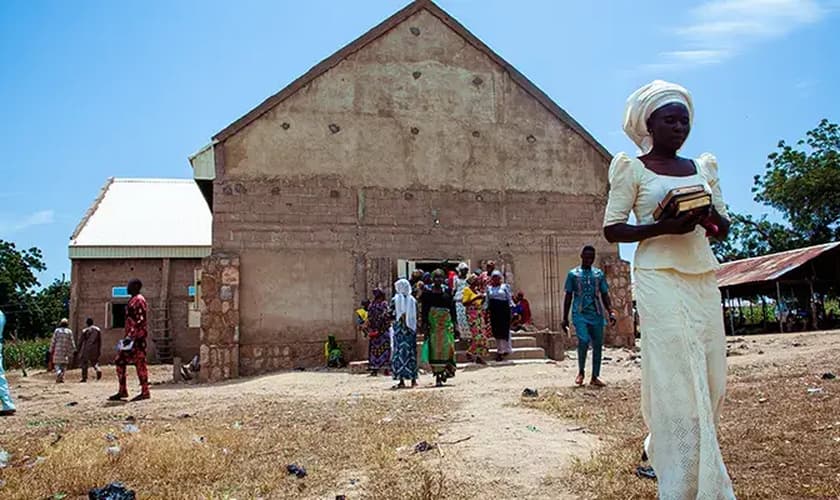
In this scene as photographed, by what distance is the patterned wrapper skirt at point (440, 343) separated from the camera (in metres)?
10.5

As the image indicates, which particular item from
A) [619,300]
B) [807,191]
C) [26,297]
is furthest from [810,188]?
[26,297]

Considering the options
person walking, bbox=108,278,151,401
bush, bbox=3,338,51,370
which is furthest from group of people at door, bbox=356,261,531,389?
bush, bbox=3,338,51,370

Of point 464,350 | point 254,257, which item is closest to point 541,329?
point 464,350

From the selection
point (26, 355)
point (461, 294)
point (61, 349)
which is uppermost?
point (461, 294)

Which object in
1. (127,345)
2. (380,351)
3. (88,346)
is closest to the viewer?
(127,345)

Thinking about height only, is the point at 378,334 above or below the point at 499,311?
below

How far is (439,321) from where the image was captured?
10.6 m

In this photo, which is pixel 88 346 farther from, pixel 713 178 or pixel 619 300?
pixel 713 178

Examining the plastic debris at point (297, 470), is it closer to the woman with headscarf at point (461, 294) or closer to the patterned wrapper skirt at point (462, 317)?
the woman with headscarf at point (461, 294)

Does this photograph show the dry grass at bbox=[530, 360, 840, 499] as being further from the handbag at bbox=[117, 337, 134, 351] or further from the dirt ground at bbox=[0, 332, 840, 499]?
the handbag at bbox=[117, 337, 134, 351]

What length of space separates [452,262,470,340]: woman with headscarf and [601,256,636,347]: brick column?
426 cm

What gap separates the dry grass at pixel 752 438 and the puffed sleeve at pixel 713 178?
1586 millimetres

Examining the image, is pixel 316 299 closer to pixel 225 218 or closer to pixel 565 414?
pixel 225 218

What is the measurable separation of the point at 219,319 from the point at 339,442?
944 cm
